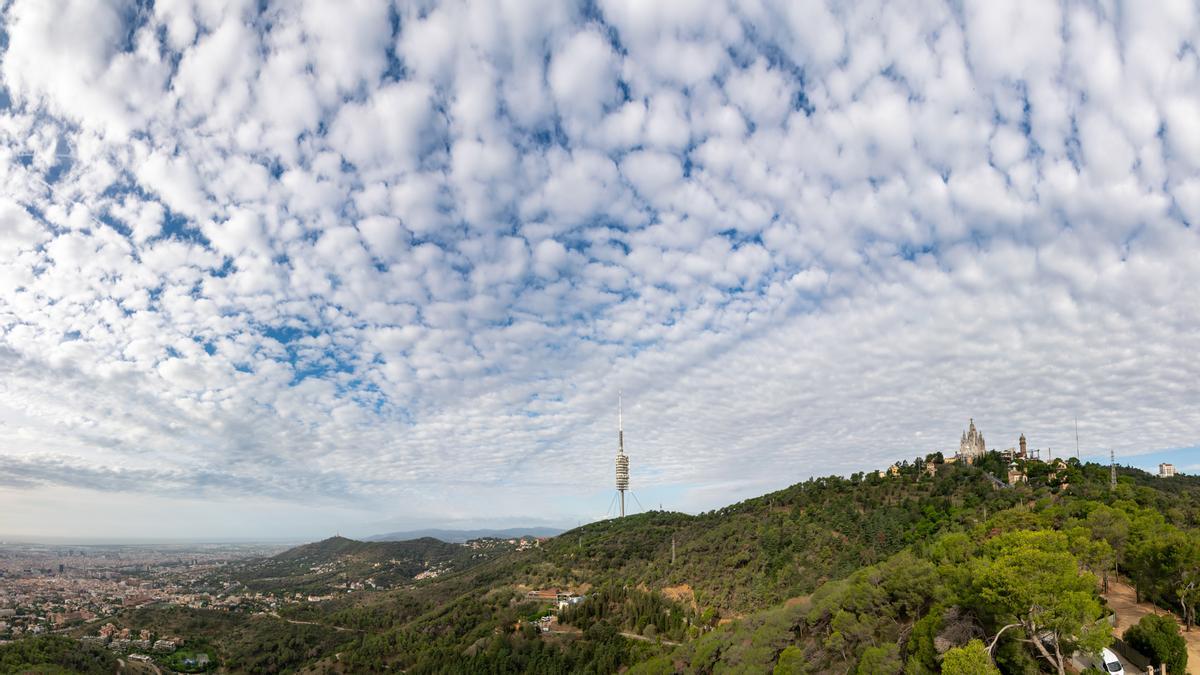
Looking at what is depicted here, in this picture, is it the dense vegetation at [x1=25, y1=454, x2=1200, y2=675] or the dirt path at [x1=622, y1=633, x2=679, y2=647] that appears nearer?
the dense vegetation at [x1=25, y1=454, x2=1200, y2=675]

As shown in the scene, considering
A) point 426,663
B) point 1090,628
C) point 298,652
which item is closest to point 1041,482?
point 1090,628

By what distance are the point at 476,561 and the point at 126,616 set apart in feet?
269

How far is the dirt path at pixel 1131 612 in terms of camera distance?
25722mm

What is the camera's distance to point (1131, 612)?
31766 mm

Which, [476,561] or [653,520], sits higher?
[653,520]

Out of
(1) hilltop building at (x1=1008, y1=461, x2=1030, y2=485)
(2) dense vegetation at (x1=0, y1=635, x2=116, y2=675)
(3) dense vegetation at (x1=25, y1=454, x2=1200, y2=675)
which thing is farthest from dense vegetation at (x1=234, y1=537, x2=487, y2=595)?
(1) hilltop building at (x1=1008, y1=461, x2=1030, y2=485)

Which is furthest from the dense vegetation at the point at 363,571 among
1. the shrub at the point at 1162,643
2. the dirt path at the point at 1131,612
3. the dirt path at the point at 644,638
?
the shrub at the point at 1162,643

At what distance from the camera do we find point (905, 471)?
286 ft

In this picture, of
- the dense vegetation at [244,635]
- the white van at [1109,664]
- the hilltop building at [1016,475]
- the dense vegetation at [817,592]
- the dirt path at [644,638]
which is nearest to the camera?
the white van at [1109,664]

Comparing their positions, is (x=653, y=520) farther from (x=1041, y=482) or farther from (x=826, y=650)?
(x=826, y=650)

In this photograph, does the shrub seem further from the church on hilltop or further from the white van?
the church on hilltop

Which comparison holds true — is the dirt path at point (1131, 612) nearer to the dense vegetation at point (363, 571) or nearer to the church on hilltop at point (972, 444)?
the church on hilltop at point (972, 444)

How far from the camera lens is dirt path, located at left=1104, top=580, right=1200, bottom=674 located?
25.7 meters

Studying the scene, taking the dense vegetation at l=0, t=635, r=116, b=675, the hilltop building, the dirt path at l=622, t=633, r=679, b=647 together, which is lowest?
the dense vegetation at l=0, t=635, r=116, b=675
